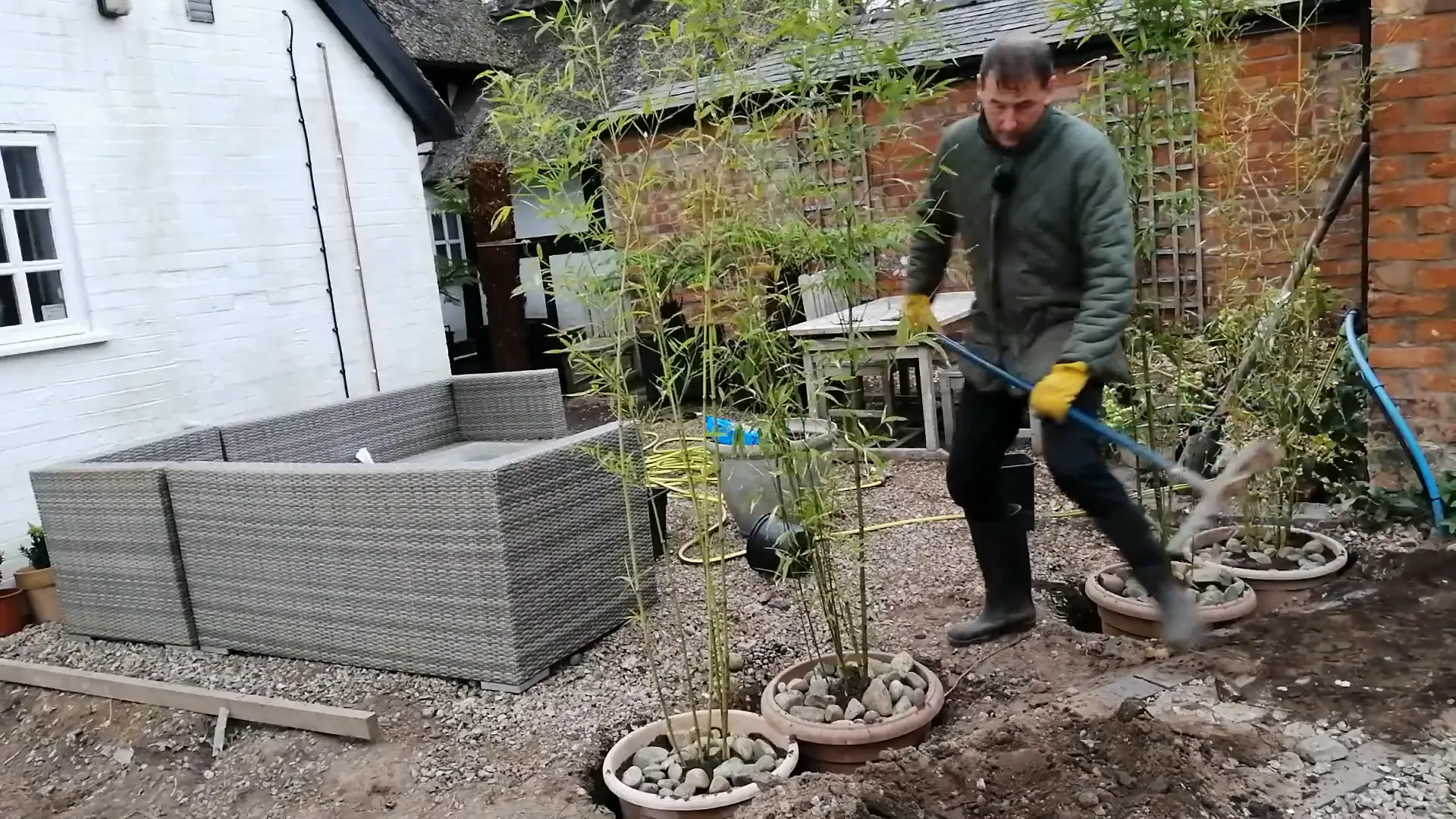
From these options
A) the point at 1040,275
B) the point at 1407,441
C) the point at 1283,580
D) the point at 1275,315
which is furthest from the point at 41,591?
the point at 1407,441

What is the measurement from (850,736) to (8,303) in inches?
205

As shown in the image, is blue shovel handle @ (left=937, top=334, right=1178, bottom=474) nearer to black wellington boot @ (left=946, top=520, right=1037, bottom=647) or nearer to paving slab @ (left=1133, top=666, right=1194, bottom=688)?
black wellington boot @ (left=946, top=520, right=1037, bottom=647)

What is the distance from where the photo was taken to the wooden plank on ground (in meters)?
3.36

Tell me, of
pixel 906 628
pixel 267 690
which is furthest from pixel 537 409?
pixel 906 628

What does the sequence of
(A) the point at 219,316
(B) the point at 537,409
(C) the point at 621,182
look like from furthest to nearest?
(A) the point at 219,316 < (B) the point at 537,409 < (C) the point at 621,182

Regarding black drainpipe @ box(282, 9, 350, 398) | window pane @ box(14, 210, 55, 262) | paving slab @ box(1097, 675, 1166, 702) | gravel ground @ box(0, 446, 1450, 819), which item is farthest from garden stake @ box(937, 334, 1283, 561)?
black drainpipe @ box(282, 9, 350, 398)

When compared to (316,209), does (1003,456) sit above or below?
below

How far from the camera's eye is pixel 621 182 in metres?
2.66

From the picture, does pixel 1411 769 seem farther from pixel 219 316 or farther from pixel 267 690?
pixel 219 316

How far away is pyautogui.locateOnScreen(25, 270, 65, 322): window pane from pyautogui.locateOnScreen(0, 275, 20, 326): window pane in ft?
0.29

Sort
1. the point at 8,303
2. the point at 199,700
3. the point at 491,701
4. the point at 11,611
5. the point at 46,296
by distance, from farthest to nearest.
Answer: the point at 46,296 < the point at 8,303 < the point at 11,611 < the point at 199,700 < the point at 491,701

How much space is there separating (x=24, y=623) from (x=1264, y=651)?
17.2 ft

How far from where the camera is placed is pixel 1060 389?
268 cm

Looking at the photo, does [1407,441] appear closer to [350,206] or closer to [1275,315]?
[1275,315]
